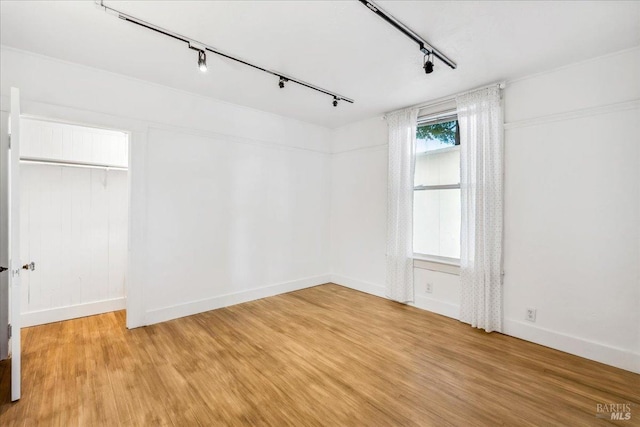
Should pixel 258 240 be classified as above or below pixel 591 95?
below

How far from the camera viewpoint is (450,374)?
2.39 metres

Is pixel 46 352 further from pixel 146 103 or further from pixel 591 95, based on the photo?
pixel 591 95

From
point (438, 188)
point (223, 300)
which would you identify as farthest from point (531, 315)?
point (223, 300)

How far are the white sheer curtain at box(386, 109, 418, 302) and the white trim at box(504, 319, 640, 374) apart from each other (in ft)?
4.25

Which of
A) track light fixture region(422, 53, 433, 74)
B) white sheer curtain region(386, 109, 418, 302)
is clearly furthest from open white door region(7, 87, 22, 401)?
white sheer curtain region(386, 109, 418, 302)

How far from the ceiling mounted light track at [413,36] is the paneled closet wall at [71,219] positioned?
3.48m

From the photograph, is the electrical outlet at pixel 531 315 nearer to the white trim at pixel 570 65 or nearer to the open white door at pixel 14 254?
the white trim at pixel 570 65

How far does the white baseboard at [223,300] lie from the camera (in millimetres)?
3417

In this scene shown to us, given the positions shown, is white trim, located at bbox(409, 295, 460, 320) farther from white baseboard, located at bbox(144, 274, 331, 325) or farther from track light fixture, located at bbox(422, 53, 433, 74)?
track light fixture, located at bbox(422, 53, 433, 74)

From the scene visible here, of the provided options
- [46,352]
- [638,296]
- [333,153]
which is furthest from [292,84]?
[638,296]

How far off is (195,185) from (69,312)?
7.02 feet

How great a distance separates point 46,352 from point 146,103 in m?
2.70

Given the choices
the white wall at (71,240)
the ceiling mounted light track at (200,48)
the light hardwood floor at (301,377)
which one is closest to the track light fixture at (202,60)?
the ceiling mounted light track at (200,48)

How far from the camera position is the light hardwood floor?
192 cm
